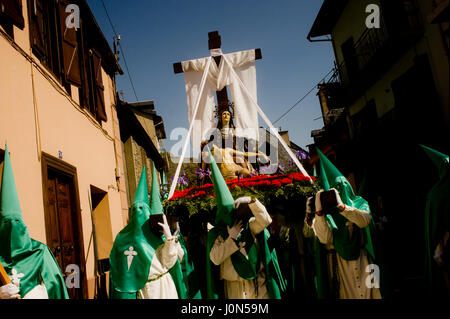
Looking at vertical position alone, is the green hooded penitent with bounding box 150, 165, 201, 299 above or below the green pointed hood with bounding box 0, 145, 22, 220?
below

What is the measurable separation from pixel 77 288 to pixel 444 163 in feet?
17.9

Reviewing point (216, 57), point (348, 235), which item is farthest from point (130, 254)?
point (216, 57)

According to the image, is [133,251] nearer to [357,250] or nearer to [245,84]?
[357,250]

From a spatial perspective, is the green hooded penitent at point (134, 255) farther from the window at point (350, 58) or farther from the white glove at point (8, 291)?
the window at point (350, 58)

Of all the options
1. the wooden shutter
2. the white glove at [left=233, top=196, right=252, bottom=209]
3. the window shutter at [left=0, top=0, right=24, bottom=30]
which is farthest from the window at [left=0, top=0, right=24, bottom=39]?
the white glove at [left=233, top=196, right=252, bottom=209]

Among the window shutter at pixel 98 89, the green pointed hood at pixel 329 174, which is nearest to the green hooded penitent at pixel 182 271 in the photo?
the green pointed hood at pixel 329 174

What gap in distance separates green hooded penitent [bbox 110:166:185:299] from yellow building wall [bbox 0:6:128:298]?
69.9 inches

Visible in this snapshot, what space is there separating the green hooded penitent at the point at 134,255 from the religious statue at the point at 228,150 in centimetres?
128

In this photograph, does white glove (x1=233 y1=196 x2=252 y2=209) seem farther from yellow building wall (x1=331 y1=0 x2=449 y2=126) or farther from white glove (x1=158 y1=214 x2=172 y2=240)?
yellow building wall (x1=331 y1=0 x2=449 y2=126)

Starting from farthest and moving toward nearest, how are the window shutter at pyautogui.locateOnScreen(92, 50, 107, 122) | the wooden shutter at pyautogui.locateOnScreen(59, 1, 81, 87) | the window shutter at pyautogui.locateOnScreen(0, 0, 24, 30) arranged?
the window shutter at pyautogui.locateOnScreen(92, 50, 107, 122) < the wooden shutter at pyautogui.locateOnScreen(59, 1, 81, 87) < the window shutter at pyautogui.locateOnScreen(0, 0, 24, 30)

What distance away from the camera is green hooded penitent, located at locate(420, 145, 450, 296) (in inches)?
117

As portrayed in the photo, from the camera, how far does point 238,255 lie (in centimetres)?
390

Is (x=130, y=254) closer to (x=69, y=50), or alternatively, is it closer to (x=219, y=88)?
(x=219, y=88)
